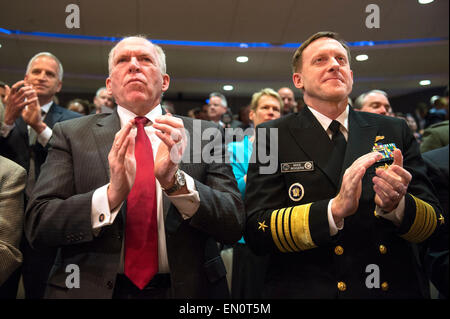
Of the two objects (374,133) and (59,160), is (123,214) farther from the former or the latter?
(374,133)

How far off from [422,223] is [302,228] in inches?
16.4

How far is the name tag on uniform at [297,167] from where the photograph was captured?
1.43 metres

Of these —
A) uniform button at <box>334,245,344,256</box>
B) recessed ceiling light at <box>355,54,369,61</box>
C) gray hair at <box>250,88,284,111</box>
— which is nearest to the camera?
uniform button at <box>334,245,344,256</box>

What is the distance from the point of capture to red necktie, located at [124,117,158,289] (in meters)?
1.29

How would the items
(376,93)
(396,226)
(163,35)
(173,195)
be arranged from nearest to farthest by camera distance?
1. (173,195)
2. (396,226)
3. (163,35)
4. (376,93)

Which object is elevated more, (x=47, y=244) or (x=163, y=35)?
(x=163, y=35)

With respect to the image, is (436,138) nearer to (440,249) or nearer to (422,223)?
(440,249)

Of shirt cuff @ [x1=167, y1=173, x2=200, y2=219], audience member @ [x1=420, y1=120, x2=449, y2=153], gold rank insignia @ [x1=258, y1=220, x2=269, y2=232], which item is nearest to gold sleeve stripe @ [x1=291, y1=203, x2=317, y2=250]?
gold rank insignia @ [x1=258, y1=220, x2=269, y2=232]

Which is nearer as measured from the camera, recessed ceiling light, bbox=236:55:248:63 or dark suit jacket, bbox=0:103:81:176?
recessed ceiling light, bbox=236:55:248:63

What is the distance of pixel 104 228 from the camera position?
4.32 ft

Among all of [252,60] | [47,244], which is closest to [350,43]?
[252,60]

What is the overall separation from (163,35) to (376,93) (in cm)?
176

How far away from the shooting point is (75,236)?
1246mm

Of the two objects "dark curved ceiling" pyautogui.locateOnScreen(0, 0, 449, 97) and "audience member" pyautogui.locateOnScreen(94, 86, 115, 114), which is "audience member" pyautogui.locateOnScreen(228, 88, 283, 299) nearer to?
"dark curved ceiling" pyautogui.locateOnScreen(0, 0, 449, 97)
